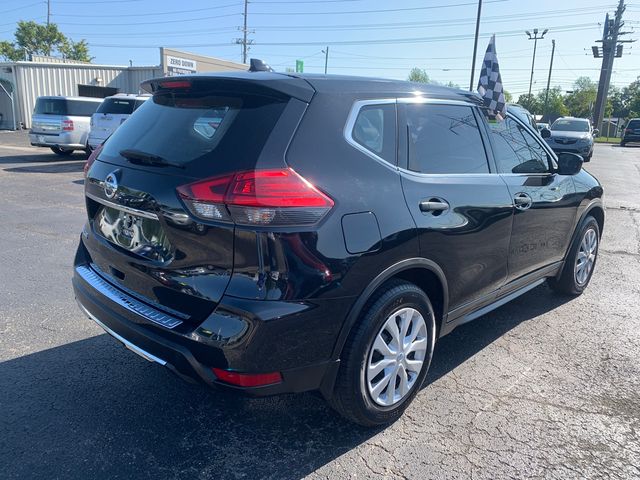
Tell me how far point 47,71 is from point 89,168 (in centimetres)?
2902

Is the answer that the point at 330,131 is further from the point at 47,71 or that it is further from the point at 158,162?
the point at 47,71

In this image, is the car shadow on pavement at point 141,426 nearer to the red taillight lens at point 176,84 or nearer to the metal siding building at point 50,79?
the red taillight lens at point 176,84

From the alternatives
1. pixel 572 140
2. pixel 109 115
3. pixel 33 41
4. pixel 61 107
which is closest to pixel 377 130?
pixel 109 115

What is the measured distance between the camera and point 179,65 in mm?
27062

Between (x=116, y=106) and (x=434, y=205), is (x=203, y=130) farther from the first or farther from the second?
(x=116, y=106)

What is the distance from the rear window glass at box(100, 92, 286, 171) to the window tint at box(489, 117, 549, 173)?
1.90 metres

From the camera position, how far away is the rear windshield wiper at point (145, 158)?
2.48 meters

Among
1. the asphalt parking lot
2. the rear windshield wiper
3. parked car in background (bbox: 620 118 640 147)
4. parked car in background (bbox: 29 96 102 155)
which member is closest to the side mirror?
the asphalt parking lot

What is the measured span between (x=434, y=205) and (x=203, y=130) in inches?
50.7

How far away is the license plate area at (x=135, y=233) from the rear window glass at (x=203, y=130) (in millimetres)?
295

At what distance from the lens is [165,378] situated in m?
3.28

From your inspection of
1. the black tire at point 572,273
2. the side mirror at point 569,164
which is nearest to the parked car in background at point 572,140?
the black tire at point 572,273

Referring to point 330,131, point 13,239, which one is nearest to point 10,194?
point 13,239

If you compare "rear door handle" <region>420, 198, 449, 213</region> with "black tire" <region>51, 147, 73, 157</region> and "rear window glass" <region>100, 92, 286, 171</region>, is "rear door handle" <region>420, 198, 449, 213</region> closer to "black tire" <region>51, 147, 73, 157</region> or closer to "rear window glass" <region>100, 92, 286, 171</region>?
"rear window glass" <region>100, 92, 286, 171</region>
